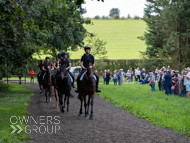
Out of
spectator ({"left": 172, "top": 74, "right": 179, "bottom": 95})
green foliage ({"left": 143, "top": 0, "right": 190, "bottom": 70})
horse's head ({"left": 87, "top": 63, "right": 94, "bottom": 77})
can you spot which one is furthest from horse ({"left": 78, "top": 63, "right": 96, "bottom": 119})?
green foliage ({"left": 143, "top": 0, "right": 190, "bottom": 70})

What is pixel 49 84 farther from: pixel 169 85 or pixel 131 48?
pixel 131 48

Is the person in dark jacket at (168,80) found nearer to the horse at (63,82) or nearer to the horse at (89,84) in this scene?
the horse at (63,82)

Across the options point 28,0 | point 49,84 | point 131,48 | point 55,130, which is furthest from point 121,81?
point 131,48

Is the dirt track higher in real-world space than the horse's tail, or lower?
lower

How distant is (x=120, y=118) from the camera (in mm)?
14375

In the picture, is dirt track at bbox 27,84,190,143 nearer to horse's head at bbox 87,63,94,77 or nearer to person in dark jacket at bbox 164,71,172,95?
horse's head at bbox 87,63,94,77

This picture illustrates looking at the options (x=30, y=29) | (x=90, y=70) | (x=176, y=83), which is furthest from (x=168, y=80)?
(x=90, y=70)

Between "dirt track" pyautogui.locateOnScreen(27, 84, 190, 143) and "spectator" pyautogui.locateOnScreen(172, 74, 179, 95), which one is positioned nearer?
"dirt track" pyautogui.locateOnScreen(27, 84, 190, 143)

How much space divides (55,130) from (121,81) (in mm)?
28326

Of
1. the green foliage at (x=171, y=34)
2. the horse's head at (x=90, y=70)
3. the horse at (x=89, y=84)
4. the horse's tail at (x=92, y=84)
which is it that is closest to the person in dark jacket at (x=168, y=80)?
the horse at (x=89, y=84)

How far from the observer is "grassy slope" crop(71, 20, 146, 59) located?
3558 inches

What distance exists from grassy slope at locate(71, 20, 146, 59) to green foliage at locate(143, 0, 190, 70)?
29534mm

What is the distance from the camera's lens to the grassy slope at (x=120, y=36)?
90375 millimetres

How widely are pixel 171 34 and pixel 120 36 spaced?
65.0 meters
